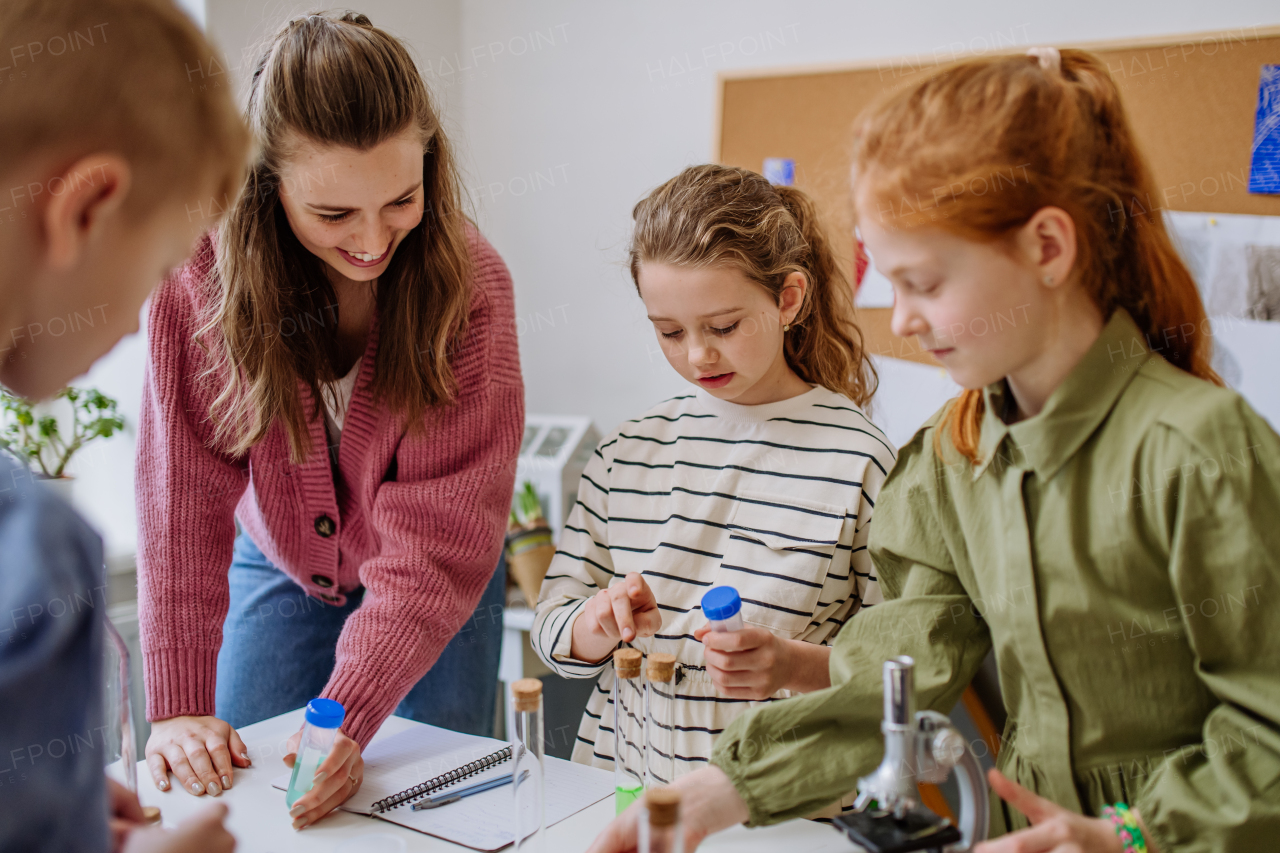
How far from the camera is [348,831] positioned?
1.01m

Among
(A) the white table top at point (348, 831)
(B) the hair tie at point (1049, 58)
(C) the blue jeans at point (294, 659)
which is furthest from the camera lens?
(C) the blue jeans at point (294, 659)

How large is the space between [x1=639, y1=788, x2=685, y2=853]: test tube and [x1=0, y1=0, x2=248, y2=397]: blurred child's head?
490 millimetres

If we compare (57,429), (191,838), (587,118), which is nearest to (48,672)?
(191,838)

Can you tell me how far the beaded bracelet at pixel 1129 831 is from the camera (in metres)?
0.76

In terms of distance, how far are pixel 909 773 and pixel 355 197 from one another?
864mm

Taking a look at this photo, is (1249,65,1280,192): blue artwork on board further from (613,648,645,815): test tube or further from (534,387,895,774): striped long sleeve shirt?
(613,648,645,815): test tube

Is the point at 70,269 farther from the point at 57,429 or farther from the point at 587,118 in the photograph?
the point at 587,118

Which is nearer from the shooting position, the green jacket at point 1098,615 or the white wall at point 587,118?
the green jacket at point 1098,615

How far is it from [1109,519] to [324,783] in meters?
0.78

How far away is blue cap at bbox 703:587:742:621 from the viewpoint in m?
1.02

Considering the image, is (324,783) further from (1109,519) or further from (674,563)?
(1109,519)

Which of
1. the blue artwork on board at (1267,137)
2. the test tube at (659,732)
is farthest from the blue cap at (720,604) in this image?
the blue artwork on board at (1267,137)

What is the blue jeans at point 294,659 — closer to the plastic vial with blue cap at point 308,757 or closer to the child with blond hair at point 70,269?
the plastic vial with blue cap at point 308,757

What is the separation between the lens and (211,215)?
830mm
